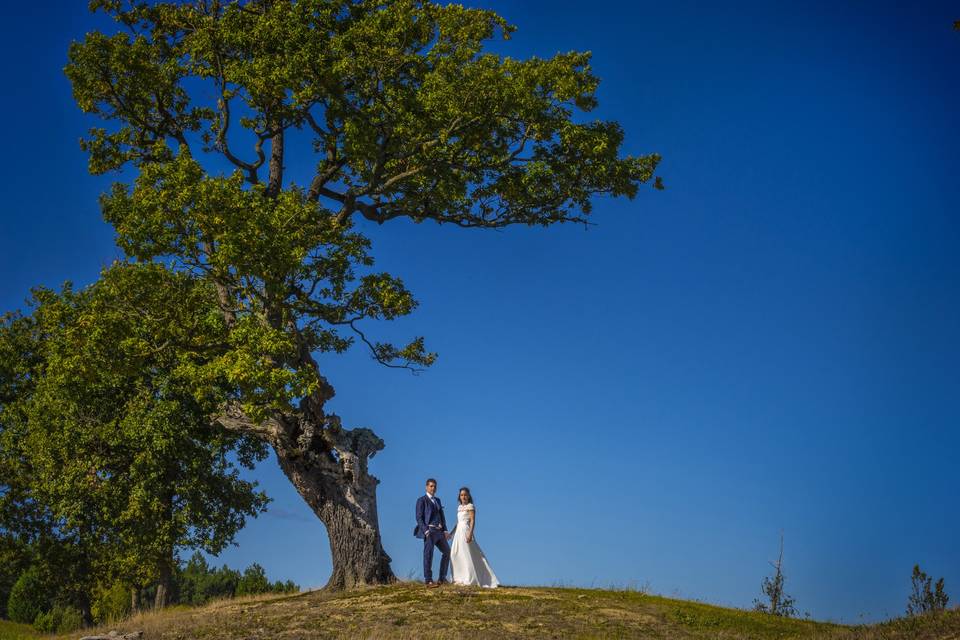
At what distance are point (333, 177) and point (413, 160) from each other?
4272 millimetres

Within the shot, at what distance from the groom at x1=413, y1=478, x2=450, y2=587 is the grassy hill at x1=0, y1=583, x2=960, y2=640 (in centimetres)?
89

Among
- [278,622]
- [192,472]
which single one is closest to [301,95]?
[278,622]

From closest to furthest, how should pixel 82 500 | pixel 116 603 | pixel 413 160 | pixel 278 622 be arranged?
pixel 278 622 → pixel 413 160 → pixel 82 500 → pixel 116 603

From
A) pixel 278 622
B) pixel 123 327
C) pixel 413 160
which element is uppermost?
pixel 413 160

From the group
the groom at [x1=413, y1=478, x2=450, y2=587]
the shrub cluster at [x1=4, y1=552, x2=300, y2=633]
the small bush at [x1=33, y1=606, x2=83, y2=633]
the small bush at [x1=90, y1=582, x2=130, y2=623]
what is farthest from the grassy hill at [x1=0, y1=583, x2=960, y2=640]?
the small bush at [x1=33, y1=606, x2=83, y2=633]

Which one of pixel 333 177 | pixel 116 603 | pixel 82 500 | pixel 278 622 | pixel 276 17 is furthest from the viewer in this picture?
pixel 116 603

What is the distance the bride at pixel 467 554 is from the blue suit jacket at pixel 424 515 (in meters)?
0.58

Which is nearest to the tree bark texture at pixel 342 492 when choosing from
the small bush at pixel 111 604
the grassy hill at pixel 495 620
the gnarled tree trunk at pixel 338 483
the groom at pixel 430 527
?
the gnarled tree trunk at pixel 338 483

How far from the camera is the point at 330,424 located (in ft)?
96.8

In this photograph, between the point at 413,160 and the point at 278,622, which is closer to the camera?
the point at 278,622

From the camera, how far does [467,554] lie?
26.5 meters

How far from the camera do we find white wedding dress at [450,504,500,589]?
2655cm

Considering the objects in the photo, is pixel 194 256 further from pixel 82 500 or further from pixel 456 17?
pixel 82 500

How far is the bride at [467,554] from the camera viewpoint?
2655 cm
